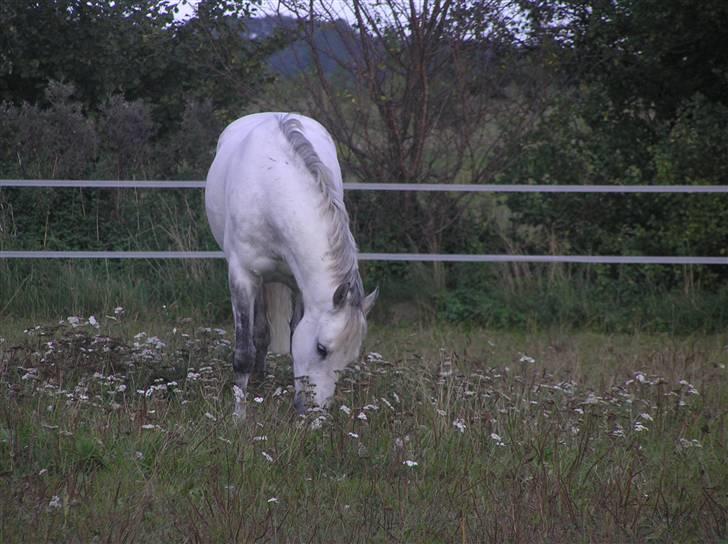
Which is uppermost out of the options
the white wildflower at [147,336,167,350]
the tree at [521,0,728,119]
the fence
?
the tree at [521,0,728,119]

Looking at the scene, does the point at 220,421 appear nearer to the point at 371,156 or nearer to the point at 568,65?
the point at 371,156

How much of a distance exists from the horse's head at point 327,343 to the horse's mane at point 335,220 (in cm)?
8

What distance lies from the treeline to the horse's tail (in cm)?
282

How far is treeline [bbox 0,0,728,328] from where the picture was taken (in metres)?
9.36

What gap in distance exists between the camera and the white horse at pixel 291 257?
5250mm

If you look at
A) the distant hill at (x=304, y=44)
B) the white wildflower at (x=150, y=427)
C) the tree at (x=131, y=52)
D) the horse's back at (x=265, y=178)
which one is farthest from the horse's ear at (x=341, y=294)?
the tree at (x=131, y=52)

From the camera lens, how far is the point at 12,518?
12.2ft

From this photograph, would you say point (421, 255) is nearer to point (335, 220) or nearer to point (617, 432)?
point (335, 220)

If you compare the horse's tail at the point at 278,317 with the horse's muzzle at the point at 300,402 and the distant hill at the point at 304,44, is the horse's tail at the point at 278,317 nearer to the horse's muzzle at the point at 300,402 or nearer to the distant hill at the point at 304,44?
the horse's muzzle at the point at 300,402

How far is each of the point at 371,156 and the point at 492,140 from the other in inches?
49.2

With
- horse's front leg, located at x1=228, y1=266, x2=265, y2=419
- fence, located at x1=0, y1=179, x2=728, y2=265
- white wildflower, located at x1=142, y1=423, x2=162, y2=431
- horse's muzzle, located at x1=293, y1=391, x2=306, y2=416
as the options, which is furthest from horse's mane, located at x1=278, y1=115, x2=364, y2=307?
fence, located at x1=0, y1=179, x2=728, y2=265

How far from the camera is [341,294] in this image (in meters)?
5.14

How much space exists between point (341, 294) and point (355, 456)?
0.90 metres

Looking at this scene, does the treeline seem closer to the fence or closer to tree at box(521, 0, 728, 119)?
tree at box(521, 0, 728, 119)
